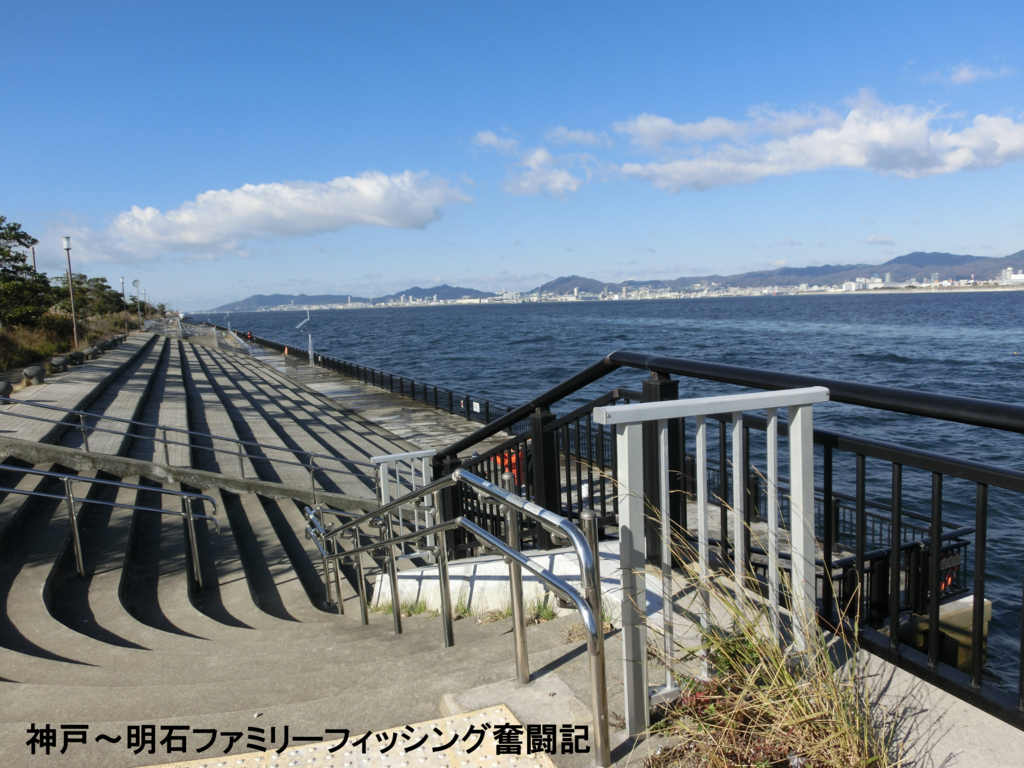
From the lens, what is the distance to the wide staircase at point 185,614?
295 centimetres

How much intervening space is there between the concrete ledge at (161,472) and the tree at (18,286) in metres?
17.8

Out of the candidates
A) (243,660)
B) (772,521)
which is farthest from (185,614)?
(772,521)

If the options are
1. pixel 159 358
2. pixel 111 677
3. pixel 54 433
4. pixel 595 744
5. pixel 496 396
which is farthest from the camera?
pixel 496 396

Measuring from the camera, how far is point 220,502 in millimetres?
10289

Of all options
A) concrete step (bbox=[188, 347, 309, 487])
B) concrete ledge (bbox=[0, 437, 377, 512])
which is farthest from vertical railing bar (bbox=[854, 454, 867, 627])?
concrete ledge (bbox=[0, 437, 377, 512])

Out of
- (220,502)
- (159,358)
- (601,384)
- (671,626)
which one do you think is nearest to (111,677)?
(671,626)

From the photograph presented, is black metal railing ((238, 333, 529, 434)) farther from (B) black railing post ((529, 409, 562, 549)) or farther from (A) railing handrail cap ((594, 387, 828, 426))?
(A) railing handrail cap ((594, 387, 828, 426))

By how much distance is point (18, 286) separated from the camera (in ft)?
79.8

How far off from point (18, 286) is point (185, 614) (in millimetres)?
23925

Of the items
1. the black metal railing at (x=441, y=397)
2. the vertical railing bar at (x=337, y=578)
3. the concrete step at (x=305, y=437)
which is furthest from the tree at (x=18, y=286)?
the vertical railing bar at (x=337, y=578)

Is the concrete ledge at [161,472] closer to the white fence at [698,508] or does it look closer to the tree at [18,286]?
the white fence at [698,508]

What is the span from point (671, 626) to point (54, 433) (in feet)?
38.4

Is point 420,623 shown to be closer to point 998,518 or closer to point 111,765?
point 111,765

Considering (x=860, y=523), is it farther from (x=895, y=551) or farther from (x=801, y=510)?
(x=801, y=510)
